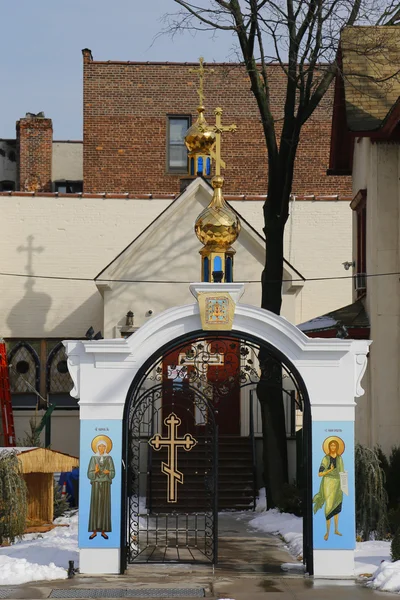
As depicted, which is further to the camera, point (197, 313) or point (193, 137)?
point (193, 137)

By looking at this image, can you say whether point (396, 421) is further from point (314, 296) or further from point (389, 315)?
point (314, 296)

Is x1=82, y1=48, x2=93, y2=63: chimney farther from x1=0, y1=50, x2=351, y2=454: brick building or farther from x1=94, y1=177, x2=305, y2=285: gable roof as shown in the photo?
x1=94, y1=177, x2=305, y2=285: gable roof

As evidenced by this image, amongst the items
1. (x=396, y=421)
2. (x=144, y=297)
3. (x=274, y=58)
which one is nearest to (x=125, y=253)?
(x=144, y=297)

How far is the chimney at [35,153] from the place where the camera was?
36.7 meters

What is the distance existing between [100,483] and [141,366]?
5.07ft

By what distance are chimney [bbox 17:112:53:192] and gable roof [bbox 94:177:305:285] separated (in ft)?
36.7

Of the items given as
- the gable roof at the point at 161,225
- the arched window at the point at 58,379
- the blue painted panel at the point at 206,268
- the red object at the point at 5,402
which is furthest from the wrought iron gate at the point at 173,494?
the arched window at the point at 58,379

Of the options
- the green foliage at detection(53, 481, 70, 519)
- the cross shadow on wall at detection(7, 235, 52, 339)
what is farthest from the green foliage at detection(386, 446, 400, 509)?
the cross shadow on wall at detection(7, 235, 52, 339)

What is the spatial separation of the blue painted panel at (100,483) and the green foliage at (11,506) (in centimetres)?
285

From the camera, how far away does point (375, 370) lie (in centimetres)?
2033

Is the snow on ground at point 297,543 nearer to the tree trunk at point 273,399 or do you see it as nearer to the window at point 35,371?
the tree trunk at point 273,399

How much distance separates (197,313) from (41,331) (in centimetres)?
1503

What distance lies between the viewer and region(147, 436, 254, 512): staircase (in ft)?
75.2

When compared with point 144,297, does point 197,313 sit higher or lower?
lower
